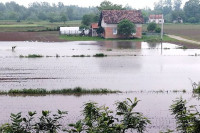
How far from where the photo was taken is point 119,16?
1777 inches

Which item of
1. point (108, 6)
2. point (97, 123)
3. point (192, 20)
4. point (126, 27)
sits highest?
point (108, 6)

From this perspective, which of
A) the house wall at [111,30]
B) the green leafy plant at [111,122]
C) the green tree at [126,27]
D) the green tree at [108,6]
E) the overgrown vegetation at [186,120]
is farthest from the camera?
the green tree at [108,6]

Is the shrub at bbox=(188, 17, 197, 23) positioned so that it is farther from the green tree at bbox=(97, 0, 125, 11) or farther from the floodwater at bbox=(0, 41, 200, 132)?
the floodwater at bbox=(0, 41, 200, 132)

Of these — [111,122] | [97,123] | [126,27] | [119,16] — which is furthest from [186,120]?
→ [119,16]

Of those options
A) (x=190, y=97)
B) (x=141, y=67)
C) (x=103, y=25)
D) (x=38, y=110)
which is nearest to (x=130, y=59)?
(x=141, y=67)

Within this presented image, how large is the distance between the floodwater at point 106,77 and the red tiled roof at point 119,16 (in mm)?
14044

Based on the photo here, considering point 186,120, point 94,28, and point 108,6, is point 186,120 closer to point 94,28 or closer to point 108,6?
point 94,28

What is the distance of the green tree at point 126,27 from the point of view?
42000 mm

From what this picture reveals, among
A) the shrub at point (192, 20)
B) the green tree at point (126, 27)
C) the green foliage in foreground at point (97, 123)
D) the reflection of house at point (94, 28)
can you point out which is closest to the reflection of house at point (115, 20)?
the green tree at point (126, 27)

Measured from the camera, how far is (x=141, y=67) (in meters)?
22.6

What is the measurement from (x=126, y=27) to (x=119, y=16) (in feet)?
12.4

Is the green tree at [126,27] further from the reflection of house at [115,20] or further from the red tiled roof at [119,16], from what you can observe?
the red tiled roof at [119,16]

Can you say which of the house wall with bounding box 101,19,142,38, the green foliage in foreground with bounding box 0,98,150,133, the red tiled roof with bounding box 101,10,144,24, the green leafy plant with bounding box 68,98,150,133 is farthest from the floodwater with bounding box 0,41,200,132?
the red tiled roof with bounding box 101,10,144,24

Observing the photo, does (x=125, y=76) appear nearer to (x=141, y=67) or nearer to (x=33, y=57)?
(x=141, y=67)
